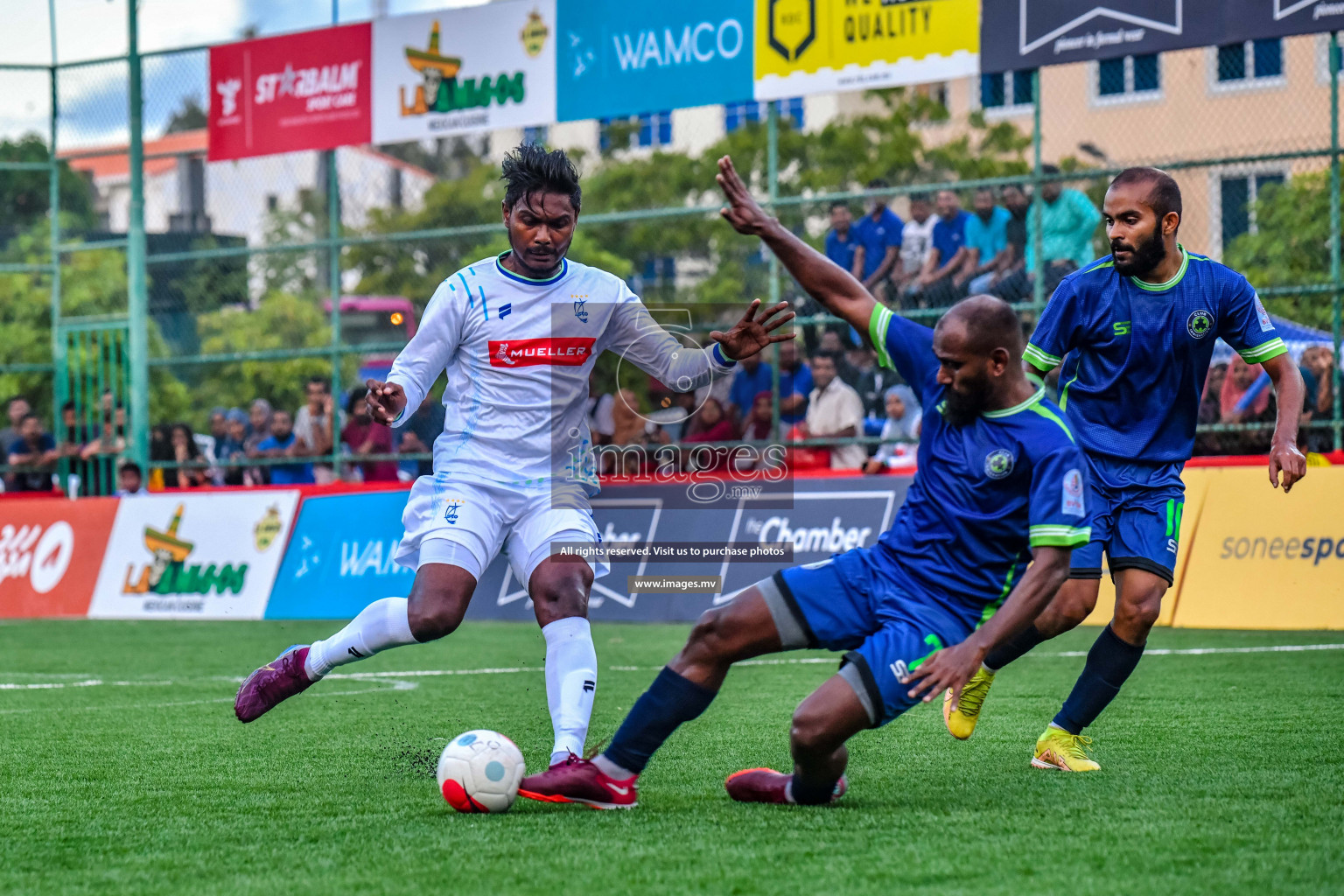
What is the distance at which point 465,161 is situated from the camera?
46875 millimetres

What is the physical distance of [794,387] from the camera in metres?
13.7

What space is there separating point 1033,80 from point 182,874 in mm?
10870

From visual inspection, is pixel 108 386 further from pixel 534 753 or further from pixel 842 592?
pixel 842 592

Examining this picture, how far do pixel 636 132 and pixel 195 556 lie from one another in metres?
15.1

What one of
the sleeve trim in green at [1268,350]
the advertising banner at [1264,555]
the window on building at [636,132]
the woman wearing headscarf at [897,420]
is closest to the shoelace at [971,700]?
the sleeve trim in green at [1268,350]

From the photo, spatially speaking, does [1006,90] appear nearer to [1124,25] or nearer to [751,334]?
[1124,25]

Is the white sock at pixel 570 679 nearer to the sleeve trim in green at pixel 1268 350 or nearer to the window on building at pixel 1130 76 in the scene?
the sleeve trim in green at pixel 1268 350

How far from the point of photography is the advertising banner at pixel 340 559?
46.2 feet

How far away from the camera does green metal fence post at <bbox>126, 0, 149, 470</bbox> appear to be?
17375 millimetres

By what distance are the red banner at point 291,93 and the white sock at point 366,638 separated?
1084 cm

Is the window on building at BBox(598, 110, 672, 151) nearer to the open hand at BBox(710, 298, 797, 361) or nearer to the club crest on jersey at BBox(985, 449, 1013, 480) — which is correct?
the open hand at BBox(710, 298, 797, 361)

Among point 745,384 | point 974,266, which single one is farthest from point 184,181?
point 974,266

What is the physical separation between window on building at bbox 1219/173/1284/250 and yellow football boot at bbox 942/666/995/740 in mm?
8894

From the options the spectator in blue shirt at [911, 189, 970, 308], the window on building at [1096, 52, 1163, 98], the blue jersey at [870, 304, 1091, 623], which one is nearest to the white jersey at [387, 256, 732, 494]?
the blue jersey at [870, 304, 1091, 623]
